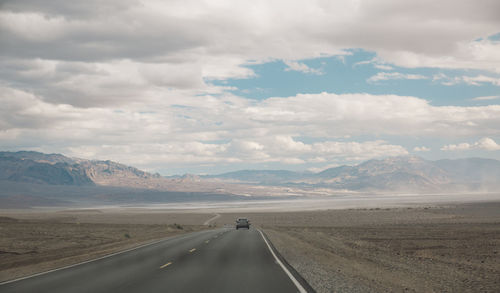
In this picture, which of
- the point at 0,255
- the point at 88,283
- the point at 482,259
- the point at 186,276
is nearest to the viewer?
the point at 88,283

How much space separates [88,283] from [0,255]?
1401 centimetres

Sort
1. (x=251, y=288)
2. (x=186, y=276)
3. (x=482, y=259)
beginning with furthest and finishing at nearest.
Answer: (x=482, y=259)
(x=186, y=276)
(x=251, y=288)

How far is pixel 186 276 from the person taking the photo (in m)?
15.6

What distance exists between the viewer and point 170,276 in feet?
51.1

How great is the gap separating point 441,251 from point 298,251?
28.6 feet

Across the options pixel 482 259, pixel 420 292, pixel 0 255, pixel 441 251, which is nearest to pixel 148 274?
pixel 420 292

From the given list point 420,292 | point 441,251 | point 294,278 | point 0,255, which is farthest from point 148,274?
point 441,251

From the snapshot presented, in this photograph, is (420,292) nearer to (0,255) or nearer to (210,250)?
(210,250)

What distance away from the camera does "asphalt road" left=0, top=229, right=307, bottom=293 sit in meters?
13.4

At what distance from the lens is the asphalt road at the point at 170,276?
43.9 feet

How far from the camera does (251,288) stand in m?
13.2

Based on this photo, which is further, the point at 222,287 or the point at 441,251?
the point at 441,251

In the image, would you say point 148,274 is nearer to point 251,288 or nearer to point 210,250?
point 251,288

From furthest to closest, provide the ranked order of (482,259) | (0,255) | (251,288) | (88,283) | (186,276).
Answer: (0,255) → (482,259) → (186,276) → (88,283) → (251,288)
